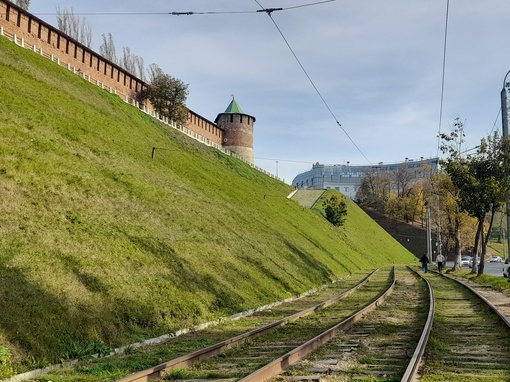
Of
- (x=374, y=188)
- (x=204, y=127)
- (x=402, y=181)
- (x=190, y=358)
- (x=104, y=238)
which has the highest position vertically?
(x=204, y=127)

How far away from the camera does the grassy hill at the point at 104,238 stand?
9664mm

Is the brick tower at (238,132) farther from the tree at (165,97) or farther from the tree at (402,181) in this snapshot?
the tree at (402,181)

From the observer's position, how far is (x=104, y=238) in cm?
1398

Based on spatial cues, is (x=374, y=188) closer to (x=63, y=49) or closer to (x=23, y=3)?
(x=23, y=3)

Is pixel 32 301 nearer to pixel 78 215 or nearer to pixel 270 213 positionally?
pixel 78 215

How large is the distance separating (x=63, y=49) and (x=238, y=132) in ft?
134

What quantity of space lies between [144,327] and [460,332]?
679 centimetres

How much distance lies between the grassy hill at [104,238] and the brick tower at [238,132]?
47.5m

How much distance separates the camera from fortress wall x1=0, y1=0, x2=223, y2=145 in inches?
1560

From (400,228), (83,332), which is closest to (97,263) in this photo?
(83,332)

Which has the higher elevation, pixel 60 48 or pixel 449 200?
pixel 60 48

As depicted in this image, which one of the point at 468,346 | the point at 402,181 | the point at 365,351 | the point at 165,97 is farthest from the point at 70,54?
the point at 402,181

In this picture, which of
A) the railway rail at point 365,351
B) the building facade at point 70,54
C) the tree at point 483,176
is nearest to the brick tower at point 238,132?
the building facade at point 70,54

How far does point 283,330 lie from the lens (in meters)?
12.0
